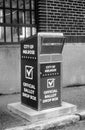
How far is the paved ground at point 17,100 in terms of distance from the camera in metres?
5.86

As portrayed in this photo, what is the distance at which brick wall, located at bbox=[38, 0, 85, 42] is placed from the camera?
28.7ft

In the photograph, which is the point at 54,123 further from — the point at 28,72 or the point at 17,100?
the point at 17,100

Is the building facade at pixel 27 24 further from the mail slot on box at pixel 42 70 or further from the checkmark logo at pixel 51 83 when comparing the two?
the checkmark logo at pixel 51 83

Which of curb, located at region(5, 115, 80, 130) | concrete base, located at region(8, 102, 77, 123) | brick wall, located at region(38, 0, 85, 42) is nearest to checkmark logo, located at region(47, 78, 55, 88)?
concrete base, located at region(8, 102, 77, 123)

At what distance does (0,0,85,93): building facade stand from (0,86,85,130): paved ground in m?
0.49

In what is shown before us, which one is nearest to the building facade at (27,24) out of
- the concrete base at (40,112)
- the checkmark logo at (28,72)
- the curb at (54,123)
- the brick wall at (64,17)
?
the brick wall at (64,17)

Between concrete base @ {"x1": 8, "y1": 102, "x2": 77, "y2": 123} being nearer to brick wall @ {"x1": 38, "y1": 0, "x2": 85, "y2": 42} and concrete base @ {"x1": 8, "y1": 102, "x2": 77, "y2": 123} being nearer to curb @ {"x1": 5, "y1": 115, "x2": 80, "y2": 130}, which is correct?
curb @ {"x1": 5, "y1": 115, "x2": 80, "y2": 130}

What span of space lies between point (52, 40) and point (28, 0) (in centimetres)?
285

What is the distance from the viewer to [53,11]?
8.90 metres

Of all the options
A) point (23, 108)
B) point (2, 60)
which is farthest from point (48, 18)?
point (23, 108)

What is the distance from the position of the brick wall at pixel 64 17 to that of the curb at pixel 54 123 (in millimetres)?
3359

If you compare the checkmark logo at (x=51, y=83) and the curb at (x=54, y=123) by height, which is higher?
the checkmark logo at (x=51, y=83)

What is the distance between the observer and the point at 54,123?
231 inches

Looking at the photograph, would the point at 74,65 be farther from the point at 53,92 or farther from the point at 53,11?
the point at 53,92
